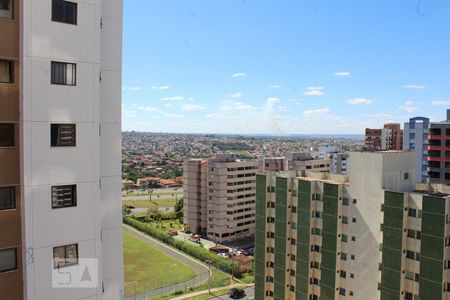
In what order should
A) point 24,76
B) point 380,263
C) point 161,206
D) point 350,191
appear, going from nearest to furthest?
point 24,76 → point 380,263 → point 350,191 → point 161,206

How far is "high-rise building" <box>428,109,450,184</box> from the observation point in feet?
155

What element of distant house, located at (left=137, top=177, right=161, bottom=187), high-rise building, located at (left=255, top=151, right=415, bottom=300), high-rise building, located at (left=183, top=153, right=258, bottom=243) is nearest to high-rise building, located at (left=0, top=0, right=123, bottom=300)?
high-rise building, located at (left=255, top=151, right=415, bottom=300)

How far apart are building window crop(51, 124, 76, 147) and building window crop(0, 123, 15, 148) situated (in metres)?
0.71

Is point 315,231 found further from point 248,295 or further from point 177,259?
point 177,259

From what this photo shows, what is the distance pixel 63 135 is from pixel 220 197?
5958 centimetres

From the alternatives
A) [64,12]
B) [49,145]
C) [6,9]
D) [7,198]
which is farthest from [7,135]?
[64,12]

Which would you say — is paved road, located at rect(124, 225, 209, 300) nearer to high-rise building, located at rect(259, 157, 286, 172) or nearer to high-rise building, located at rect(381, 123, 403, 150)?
high-rise building, located at rect(259, 157, 286, 172)

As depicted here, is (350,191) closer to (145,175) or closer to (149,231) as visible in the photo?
(149,231)

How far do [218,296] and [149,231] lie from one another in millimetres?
27966

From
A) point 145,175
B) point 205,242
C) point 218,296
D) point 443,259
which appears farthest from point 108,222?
point 145,175

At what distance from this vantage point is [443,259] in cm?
2055

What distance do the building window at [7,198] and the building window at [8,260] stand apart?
Result: 81 cm

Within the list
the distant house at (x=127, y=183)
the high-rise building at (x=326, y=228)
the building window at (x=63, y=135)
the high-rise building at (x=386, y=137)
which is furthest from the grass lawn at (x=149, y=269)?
the high-rise building at (x=386, y=137)

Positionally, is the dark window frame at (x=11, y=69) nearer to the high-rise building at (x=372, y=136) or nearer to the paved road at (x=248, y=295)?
the paved road at (x=248, y=295)
